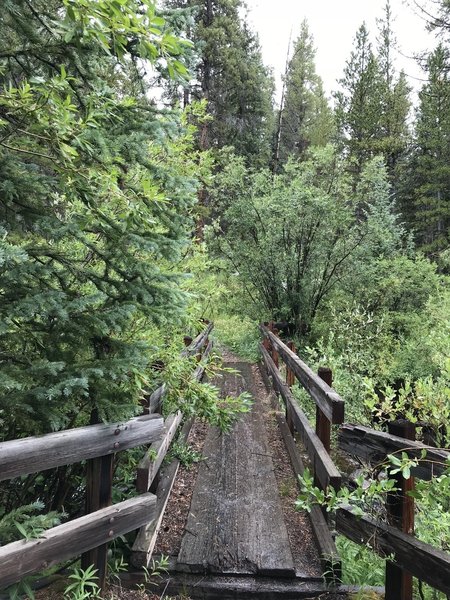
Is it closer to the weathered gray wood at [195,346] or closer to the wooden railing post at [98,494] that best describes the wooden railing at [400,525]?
the wooden railing post at [98,494]

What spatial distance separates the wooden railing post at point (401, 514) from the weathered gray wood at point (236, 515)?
895mm

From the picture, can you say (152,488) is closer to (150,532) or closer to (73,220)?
(150,532)

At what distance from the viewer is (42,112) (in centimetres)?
232

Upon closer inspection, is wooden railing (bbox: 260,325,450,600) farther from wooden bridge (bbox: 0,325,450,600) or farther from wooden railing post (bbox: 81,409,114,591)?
wooden railing post (bbox: 81,409,114,591)

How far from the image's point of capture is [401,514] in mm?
2453

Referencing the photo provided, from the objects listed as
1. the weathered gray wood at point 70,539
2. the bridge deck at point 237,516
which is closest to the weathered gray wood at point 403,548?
the bridge deck at point 237,516

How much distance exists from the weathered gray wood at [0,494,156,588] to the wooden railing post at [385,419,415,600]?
1.60 meters

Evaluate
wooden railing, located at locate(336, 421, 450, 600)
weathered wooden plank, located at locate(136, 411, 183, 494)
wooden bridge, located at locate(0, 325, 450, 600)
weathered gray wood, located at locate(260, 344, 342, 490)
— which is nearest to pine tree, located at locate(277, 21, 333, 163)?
weathered gray wood, located at locate(260, 344, 342, 490)

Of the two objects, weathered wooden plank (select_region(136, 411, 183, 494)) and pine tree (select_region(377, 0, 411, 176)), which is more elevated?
pine tree (select_region(377, 0, 411, 176))

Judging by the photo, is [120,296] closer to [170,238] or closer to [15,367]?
[170,238]

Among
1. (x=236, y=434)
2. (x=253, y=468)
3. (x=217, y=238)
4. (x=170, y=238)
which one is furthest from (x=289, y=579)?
(x=217, y=238)

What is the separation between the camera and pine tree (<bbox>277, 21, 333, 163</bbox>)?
3378cm

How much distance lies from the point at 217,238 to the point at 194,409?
979 cm

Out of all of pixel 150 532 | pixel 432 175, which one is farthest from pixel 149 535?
pixel 432 175
